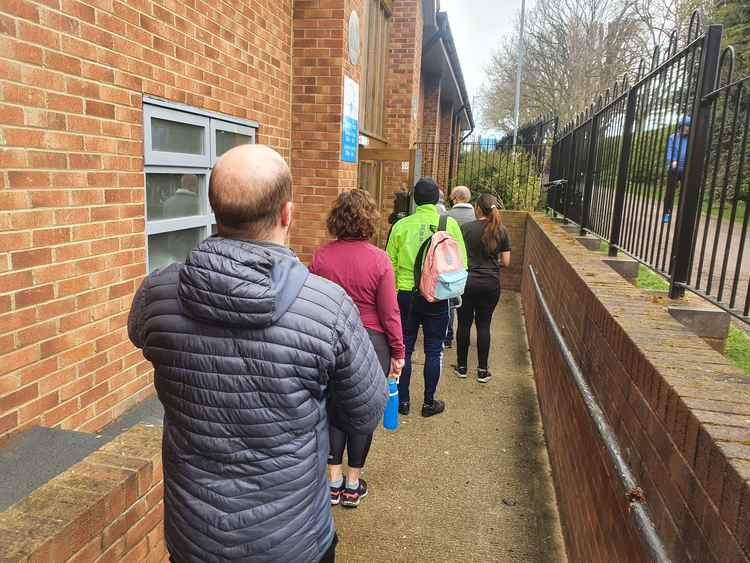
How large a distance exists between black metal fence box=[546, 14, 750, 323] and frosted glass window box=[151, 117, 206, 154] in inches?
108

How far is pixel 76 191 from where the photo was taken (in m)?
2.59

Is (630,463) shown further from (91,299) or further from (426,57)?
(426,57)

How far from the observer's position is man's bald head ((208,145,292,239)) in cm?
149

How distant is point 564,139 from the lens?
297 inches

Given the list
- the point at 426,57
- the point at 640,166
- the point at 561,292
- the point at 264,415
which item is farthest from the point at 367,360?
the point at 426,57

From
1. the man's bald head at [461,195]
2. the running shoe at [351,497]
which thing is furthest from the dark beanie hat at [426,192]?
the running shoe at [351,497]

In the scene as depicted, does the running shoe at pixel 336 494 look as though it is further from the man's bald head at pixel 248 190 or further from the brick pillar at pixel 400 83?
the brick pillar at pixel 400 83

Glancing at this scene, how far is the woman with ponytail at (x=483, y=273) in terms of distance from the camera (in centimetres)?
554

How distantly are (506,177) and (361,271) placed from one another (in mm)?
9008

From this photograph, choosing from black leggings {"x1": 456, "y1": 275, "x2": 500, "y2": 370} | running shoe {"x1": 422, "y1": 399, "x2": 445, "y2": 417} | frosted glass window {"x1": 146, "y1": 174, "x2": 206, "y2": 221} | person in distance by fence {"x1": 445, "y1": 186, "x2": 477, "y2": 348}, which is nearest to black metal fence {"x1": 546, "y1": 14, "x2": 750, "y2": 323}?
black leggings {"x1": 456, "y1": 275, "x2": 500, "y2": 370}

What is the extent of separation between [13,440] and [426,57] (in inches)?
498

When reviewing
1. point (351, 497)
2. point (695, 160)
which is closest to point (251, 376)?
point (695, 160)

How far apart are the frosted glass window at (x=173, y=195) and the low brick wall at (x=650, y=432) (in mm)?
2502

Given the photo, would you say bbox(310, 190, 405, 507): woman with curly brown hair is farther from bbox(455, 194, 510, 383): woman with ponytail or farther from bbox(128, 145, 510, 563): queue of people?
bbox(455, 194, 510, 383): woman with ponytail
